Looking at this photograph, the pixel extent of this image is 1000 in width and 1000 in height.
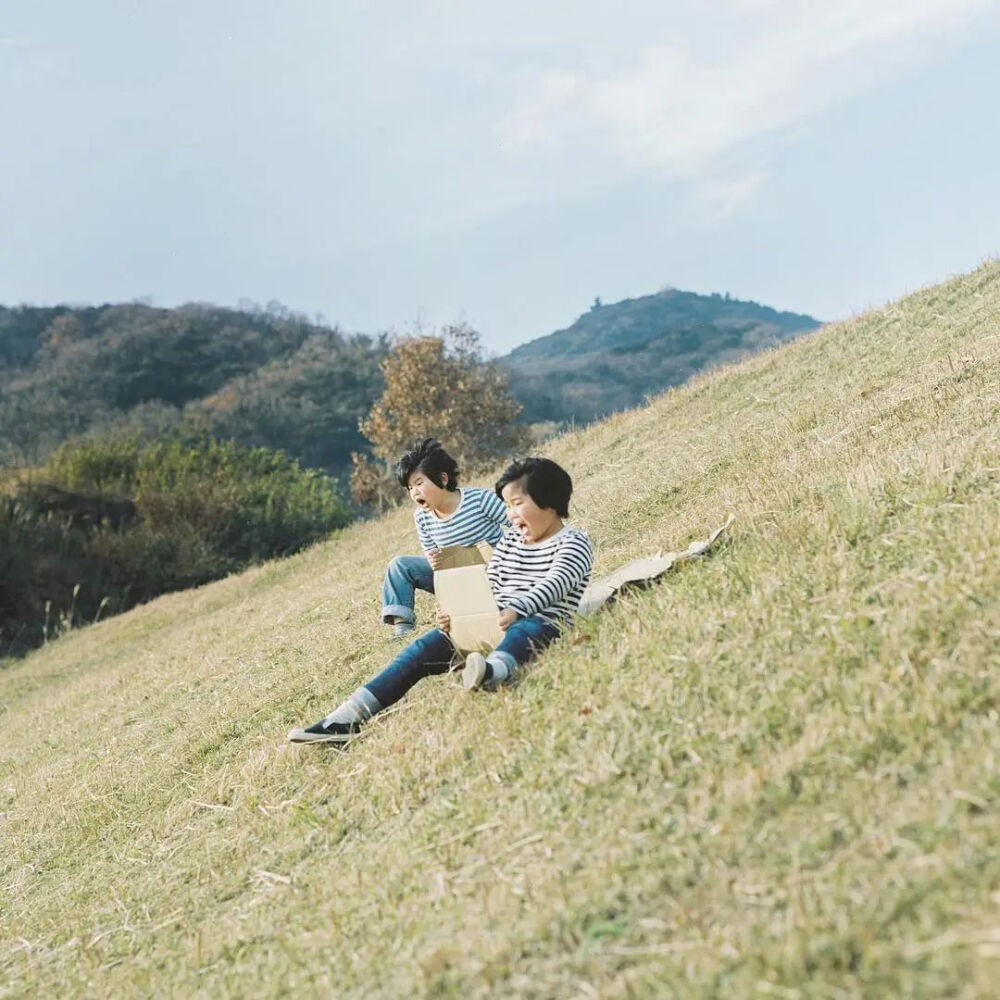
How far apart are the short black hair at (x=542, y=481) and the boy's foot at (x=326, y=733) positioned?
135cm

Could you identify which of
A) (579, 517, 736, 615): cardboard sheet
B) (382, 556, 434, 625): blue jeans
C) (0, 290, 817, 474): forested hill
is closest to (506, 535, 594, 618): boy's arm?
(579, 517, 736, 615): cardboard sheet

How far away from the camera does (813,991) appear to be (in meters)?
2.09

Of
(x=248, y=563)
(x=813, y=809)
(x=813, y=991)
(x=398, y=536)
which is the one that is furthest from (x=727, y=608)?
(x=248, y=563)

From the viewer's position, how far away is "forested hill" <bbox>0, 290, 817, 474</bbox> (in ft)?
158

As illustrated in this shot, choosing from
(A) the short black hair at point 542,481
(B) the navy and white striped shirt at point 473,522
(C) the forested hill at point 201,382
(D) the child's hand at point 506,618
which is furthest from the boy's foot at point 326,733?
(C) the forested hill at point 201,382

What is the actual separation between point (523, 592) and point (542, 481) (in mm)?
537

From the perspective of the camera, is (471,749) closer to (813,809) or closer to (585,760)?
(585,760)

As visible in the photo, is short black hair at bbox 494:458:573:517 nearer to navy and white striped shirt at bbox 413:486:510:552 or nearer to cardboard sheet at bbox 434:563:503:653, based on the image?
cardboard sheet at bbox 434:563:503:653

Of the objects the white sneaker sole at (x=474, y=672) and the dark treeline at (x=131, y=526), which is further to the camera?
the dark treeline at (x=131, y=526)

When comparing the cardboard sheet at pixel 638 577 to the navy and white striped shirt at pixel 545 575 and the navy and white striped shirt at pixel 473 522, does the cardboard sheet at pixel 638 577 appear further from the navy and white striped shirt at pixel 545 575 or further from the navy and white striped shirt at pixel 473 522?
the navy and white striped shirt at pixel 473 522

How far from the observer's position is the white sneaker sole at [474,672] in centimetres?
436

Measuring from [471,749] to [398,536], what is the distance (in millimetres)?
10187

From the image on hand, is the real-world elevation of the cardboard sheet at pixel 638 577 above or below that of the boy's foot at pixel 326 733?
above

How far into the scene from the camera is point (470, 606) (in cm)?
475
